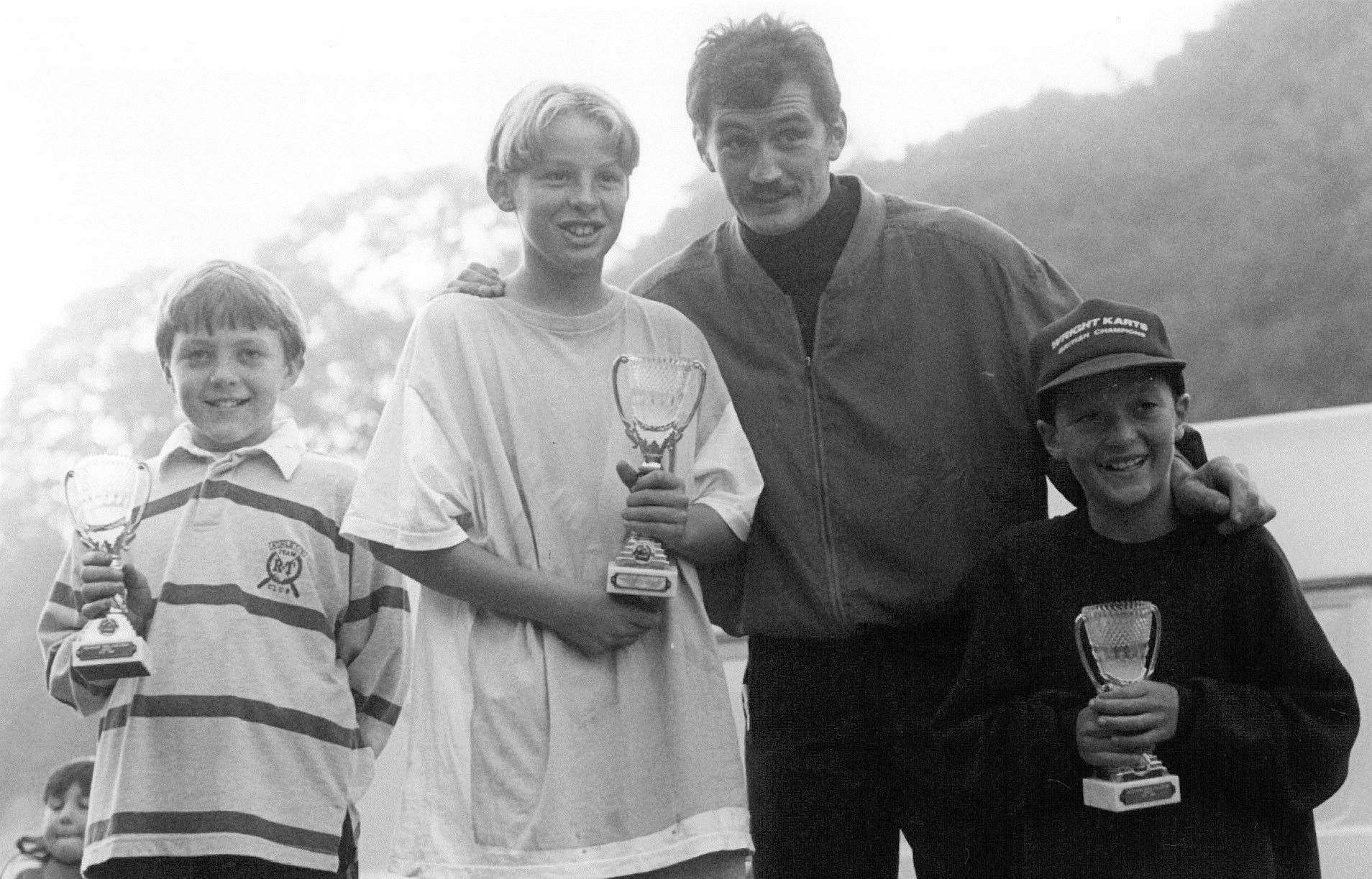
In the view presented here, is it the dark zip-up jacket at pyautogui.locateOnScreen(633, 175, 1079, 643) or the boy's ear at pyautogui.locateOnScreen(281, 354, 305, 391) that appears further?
the boy's ear at pyautogui.locateOnScreen(281, 354, 305, 391)

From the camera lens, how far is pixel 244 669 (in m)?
2.40

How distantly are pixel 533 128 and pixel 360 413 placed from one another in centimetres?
358

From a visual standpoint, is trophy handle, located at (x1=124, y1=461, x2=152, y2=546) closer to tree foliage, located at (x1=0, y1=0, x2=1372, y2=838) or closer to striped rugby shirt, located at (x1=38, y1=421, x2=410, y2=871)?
striped rugby shirt, located at (x1=38, y1=421, x2=410, y2=871)

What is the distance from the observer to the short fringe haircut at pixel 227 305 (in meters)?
2.59

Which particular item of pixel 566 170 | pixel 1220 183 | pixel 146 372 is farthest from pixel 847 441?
pixel 146 372

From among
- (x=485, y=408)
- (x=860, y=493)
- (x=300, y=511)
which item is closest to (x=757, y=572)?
(x=860, y=493)

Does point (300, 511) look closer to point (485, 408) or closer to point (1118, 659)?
point (485, 408)

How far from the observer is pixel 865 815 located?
7.72 ft

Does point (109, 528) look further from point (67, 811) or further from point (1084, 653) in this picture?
point (67, 811)

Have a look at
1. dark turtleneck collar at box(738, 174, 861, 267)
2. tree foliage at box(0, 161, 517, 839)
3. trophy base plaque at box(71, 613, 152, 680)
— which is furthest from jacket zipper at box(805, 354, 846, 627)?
tree foliage at box(0, 161, 517, 839)

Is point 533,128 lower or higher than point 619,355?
higher

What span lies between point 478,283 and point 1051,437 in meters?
0.93

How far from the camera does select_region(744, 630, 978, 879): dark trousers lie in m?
2.31

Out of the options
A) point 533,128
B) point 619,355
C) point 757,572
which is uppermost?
point 533,128
